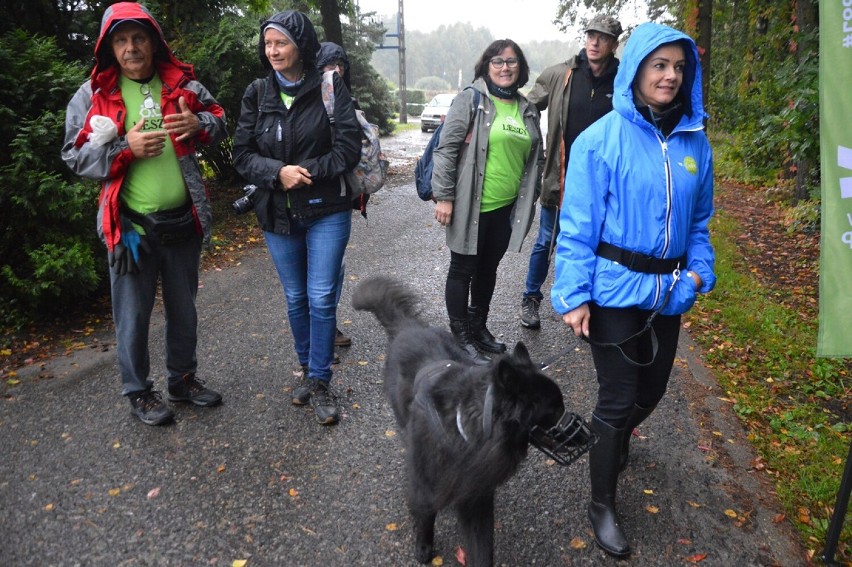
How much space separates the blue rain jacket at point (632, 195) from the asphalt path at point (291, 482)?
1208 millimetres

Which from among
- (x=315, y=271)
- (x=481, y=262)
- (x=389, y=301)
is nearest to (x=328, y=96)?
(x=315, y=271)

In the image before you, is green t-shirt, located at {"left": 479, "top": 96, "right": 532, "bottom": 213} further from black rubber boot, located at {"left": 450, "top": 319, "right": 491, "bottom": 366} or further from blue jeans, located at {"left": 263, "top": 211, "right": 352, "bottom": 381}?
blue jeans, located at {"left": 263, "top": 211, "right": 352, "bottom": 381}

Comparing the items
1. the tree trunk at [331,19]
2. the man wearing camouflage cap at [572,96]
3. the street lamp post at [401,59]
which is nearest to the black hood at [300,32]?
the man wearing camouflage cap at [572,96]

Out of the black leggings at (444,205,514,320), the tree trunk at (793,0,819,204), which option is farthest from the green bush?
the tree trunk at (793,0,819,204)

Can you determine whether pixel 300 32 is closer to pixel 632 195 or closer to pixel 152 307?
pixel 152 307

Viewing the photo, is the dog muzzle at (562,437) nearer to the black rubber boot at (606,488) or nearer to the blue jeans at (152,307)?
the black rubber boot at (606,488)

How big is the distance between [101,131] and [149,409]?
1.76m

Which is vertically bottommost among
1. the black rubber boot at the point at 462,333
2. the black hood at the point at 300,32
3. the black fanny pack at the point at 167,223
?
the black rubber boot at the point at 462,333

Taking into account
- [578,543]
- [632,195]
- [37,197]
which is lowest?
[578,543]

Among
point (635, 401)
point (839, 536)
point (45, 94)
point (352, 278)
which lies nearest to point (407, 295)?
point (635, 401)

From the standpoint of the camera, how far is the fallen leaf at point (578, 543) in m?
2.78

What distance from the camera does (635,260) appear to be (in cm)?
247

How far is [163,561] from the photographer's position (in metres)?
2.69

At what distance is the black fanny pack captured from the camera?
3.42 meters
